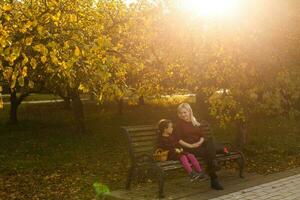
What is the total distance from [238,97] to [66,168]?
15.2ft

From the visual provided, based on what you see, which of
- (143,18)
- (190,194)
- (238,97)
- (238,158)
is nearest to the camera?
(190,194)

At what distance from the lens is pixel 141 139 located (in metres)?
9.29

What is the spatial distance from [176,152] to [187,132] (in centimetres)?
57

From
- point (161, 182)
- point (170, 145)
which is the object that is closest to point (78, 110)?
point (170, 145)

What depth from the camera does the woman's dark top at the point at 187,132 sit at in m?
9.38

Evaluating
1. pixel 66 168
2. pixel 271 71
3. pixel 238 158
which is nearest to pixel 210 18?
pixel 271 71

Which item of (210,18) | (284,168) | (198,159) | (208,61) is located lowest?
(284,168)

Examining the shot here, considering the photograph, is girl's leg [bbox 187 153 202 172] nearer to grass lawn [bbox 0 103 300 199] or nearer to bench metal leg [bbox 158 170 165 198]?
bench metal leg [bbox 158 170 165 198]

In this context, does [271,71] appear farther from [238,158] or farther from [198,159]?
[198,159]

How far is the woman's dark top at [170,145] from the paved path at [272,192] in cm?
121

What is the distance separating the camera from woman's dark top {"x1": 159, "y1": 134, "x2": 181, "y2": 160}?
9.04m

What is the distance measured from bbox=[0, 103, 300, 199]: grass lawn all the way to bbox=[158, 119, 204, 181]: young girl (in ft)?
4.57

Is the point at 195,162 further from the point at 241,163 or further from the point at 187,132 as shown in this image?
the point at 241,163

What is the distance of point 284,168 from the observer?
39.0 feet
